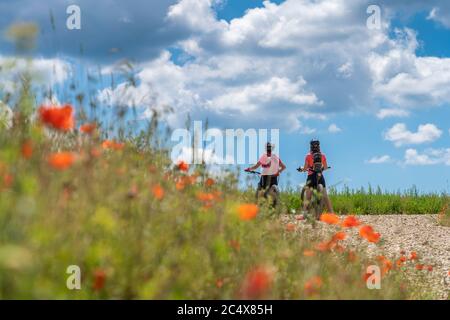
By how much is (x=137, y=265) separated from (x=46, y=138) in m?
1.33

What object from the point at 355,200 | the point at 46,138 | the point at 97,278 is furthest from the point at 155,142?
the point at 355,200

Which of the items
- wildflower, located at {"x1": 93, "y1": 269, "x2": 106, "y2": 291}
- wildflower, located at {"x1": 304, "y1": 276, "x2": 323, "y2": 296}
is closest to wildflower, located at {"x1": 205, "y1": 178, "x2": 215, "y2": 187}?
wildflower, located at {"x1": 304, "y1": 276, "x2": 323, "y2": 296}

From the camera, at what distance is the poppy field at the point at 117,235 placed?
2.43 meters

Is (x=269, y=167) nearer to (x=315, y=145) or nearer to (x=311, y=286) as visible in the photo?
(x=315, y=145)

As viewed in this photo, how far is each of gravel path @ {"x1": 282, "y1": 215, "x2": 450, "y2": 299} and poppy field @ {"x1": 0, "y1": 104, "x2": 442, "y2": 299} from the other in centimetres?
305

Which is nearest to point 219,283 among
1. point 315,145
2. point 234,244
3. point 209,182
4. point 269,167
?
point 234,244

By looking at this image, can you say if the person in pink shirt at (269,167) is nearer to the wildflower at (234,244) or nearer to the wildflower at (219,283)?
the wildflower at (234,244)

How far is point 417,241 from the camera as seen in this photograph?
10875mm

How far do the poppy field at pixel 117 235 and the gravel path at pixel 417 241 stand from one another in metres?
3.05

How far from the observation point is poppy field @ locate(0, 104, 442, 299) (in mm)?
2428

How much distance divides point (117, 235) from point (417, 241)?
29.6 feet

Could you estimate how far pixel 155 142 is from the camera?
4613mm

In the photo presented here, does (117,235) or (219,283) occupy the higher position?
(117,235)

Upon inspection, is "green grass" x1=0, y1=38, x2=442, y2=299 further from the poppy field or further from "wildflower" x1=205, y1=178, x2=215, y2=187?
"wildflower" x1=205, y1=178, x2=215, y2=187
